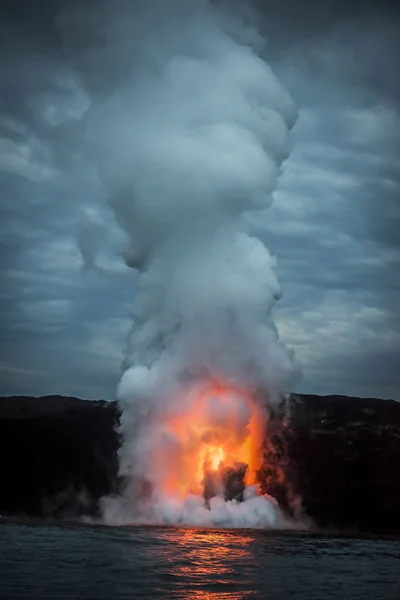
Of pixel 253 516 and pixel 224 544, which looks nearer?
pixel 224 544

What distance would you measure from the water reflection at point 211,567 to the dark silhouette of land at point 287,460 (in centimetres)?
3754

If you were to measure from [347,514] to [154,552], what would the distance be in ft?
223

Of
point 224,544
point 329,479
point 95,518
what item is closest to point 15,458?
Result: point 95,518

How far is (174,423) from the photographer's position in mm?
90000

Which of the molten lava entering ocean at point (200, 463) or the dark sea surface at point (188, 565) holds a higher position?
the molten lava entering ocean at point (200, 463)

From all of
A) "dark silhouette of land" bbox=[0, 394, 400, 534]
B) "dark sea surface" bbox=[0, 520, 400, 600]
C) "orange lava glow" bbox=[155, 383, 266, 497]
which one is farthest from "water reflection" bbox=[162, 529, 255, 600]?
"dark silhouette of land" bbox=[0, 394, 400, 534]

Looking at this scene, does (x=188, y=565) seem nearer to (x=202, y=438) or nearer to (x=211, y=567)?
(x=211, y=567)

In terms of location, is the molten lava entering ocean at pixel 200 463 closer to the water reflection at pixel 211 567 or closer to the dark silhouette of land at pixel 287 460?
the dark silhouette of land at pixel 287 460

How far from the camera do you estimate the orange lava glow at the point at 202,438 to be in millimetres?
87938

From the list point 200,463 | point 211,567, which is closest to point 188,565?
point 211,567

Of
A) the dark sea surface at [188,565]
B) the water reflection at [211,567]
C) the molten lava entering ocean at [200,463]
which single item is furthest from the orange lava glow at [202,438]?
the water reflection at [211,567]

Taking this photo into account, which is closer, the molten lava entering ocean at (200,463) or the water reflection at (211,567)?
the water reflection at (211,567)

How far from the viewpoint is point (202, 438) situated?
88.4 m

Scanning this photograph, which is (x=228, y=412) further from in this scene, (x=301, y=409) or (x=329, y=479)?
(x=301, y=409)
